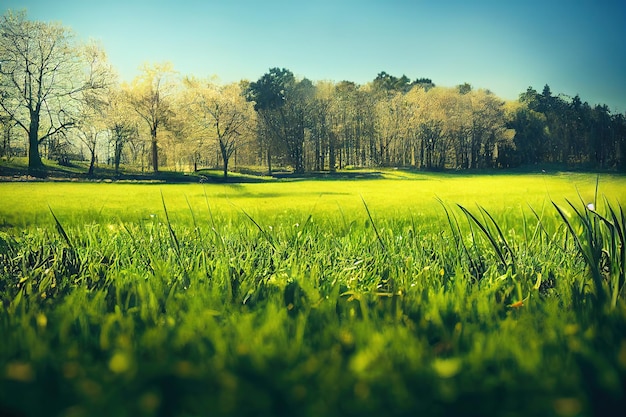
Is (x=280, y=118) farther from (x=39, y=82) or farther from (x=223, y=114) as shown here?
(x=39, y=82)

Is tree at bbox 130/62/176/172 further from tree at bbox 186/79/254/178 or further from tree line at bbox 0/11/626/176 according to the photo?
tree at bbox 186/79/254/178

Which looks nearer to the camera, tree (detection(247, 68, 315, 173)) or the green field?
the green field

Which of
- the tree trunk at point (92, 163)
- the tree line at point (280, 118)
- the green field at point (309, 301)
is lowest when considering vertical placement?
the green field at point (309, 301)

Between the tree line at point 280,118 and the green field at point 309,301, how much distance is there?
165mm

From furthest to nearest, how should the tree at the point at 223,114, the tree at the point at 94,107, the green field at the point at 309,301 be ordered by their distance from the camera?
the tree at the point at 94,107
the tree at the point at 223,114
the green field at the point at 309,301

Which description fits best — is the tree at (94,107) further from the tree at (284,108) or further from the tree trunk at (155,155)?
the tree at (284,108)

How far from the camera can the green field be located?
52.9 inches

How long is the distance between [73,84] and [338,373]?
116 inches

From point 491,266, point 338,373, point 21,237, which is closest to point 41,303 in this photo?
point 21,237

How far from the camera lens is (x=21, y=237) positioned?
3.36 meters

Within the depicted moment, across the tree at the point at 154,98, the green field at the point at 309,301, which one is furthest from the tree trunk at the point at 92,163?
the tree at the point at 154,98

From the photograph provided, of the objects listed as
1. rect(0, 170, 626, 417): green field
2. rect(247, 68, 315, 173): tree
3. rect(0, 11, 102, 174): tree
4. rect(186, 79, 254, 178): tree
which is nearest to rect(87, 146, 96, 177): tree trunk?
rect(0, 170, 626, 417): green field

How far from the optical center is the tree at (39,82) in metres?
3.38

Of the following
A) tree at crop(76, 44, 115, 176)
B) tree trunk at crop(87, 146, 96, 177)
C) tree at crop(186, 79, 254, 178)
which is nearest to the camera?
tree at crop(186, 79, 254, 178)
